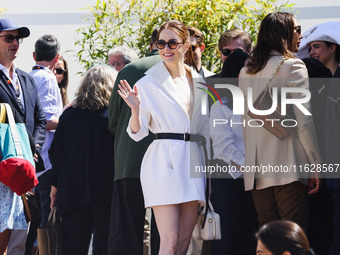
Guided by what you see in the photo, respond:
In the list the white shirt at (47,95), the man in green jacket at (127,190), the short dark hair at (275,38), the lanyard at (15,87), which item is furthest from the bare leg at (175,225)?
the white shirt at (47,95)

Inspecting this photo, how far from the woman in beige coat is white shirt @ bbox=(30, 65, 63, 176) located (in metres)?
2.56

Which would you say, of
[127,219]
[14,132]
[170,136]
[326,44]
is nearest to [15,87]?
[14,132]

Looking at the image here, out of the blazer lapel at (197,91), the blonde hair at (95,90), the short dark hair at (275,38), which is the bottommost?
the blonde hair at (95,90)

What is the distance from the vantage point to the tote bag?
20.6 ft

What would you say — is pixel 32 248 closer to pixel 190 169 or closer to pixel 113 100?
pixel 113 100

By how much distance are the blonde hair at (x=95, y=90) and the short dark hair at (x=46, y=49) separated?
1183mm

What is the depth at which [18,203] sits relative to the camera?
21.2 ft

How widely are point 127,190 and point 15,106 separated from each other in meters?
1.12

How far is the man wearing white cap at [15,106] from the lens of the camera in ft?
21.0

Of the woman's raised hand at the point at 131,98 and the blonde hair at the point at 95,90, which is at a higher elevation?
the woman's raised hand at the point at 131,98

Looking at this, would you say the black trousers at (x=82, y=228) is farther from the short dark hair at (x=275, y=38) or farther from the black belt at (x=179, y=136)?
the short dark hair at (x=275, y=38)

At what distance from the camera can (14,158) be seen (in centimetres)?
632

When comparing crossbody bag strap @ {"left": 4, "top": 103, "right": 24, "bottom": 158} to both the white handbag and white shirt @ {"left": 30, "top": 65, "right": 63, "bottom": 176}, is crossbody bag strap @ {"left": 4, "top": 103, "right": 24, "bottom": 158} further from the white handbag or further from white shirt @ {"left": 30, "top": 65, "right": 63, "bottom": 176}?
the white handbag

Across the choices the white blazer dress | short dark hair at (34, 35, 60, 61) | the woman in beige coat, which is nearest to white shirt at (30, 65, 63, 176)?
short dark hair at (34, 35, 60, 61)
